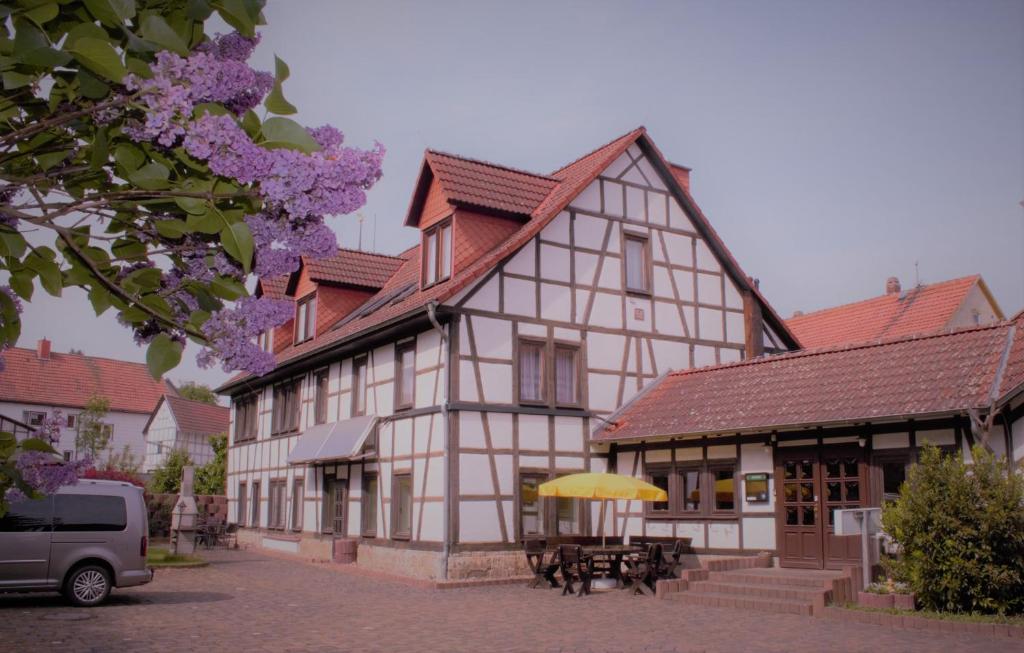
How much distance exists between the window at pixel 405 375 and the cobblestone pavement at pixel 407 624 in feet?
16.4

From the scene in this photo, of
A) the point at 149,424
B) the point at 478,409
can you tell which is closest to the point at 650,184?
the point at 478,409

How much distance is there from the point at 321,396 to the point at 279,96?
23.7 m

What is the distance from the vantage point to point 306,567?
2248 cm

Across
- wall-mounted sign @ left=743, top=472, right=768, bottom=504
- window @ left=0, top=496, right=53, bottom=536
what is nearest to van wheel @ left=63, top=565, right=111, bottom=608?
window @ left=0, top=496, right=53, bottom=536

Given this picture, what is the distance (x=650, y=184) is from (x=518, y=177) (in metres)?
3.35

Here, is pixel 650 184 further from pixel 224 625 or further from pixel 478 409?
pixel 224 625

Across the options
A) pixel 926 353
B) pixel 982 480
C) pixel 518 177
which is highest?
pixel 518 177

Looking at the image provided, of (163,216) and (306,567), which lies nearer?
(163,216)

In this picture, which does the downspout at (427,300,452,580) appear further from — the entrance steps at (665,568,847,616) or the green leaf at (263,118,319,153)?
the green leaf at (263,118,319,153)

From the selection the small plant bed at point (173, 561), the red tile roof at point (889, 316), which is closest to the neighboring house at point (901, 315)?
the red tile roof at point (889, 316)

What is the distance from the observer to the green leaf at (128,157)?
10.6ft

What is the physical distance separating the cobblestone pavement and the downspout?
4.51 feet

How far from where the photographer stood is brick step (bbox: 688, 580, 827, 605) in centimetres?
1456

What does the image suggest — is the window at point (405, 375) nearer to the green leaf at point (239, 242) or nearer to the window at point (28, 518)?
the window at point (28, 518)
